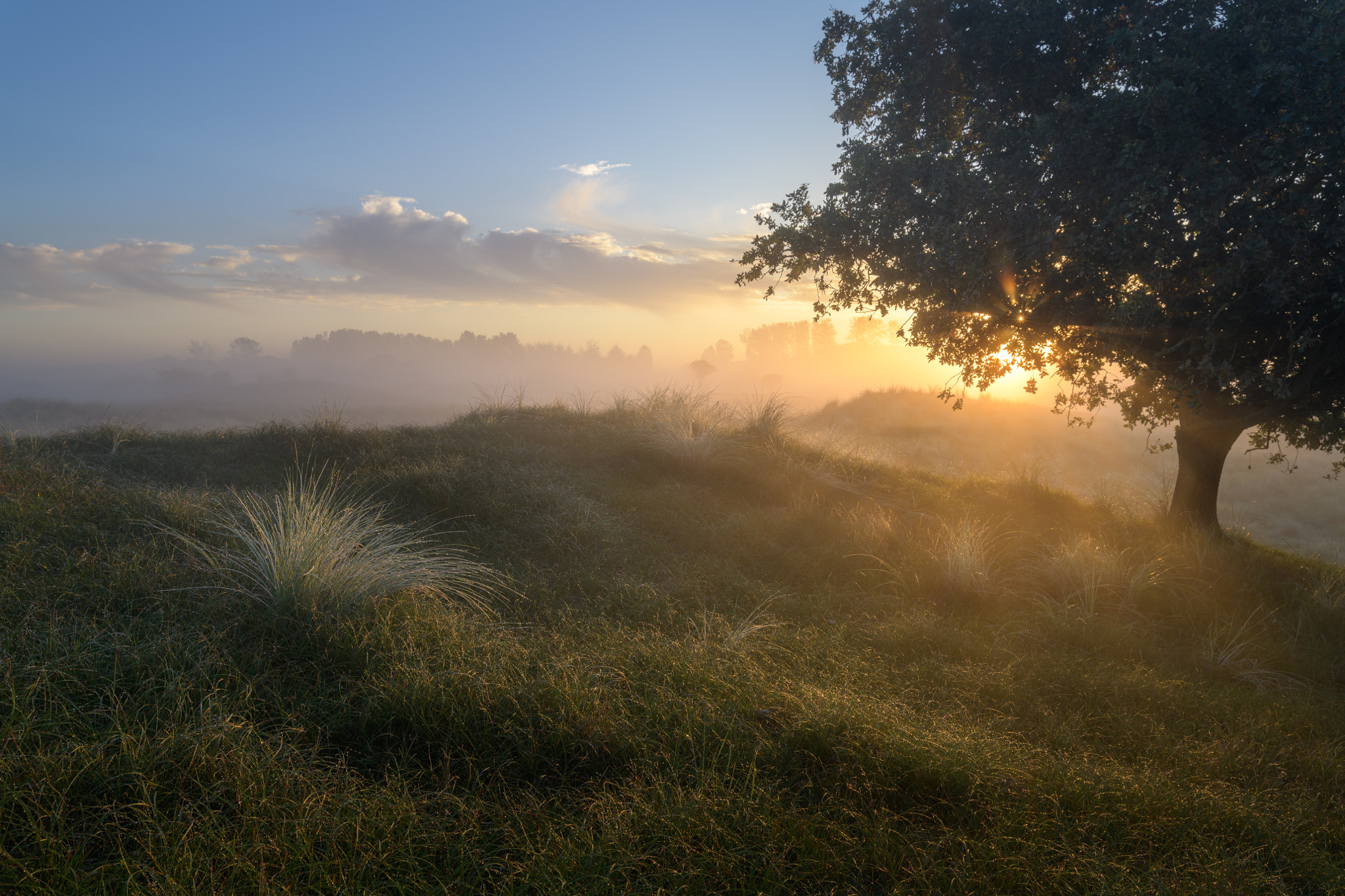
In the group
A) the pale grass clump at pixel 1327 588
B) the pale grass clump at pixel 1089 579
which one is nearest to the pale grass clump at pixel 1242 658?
the pale grass clump at pixel 1089 579

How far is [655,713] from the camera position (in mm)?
3062

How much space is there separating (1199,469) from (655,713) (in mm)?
8679

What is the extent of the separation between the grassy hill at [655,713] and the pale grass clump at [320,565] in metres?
0.09

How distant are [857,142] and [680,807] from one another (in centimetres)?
810

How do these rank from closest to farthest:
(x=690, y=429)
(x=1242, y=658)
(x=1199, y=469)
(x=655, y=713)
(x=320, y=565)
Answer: (x=655, y=713) < (x=320, y=565) < (x=1242, y=658) < (x=1199, y=469) < (x=690, y=429)

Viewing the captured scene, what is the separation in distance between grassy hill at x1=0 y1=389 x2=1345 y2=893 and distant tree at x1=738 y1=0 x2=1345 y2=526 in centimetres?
224

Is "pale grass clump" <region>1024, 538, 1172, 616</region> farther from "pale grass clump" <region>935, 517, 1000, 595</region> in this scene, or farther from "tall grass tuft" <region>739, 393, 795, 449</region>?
"tall grass tuft" <region>739, 393, 795, 449</region>

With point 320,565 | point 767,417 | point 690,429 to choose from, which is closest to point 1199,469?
point 767,417

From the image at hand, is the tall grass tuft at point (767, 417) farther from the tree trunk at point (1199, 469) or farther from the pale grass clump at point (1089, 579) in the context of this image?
the tree trunk at point (1199, 469)

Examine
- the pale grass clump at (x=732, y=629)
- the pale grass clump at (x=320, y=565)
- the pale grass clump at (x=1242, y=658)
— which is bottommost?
the pale grass clump at (x=1242, y=658)

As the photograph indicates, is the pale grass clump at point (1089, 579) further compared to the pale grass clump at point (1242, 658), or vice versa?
the pale grass clump at point (1089, 579)

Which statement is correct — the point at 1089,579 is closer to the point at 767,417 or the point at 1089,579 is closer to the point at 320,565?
the point at 767,417

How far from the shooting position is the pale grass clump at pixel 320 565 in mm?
3975

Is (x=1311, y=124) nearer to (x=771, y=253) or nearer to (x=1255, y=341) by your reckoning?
(x=1255, y=341)
